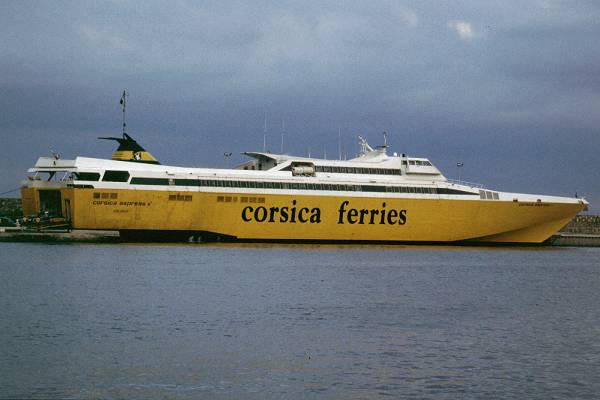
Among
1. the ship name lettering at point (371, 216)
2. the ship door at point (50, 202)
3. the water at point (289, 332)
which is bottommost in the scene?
the water at point (289, 332)

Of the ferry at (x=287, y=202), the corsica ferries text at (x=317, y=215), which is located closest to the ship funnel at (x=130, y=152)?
the ferry at (x=287, y=202)

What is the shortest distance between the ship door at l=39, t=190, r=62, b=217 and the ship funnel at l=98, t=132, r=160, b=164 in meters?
4.85

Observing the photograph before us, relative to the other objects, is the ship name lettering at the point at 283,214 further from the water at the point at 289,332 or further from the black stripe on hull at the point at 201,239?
the water at the point at 289,332

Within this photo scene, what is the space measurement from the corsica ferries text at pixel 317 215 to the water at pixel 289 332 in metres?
14.6

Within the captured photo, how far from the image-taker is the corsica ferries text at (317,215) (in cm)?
5209

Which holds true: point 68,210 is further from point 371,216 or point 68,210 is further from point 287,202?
point 371,216

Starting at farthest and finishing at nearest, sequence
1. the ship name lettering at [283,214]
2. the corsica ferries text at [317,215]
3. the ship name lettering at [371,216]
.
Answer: the ship name lettering at [371,216] < the corsica ferries text at [317,215] < the ship name lettering at [283,214]

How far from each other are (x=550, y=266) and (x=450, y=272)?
31.8ft

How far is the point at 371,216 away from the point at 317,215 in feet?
12.9

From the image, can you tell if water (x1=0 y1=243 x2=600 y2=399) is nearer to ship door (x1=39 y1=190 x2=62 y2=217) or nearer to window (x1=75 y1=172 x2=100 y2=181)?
window (x1=75 y1=172 x2=100 y2=181)

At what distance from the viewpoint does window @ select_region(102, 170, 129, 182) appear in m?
50.0

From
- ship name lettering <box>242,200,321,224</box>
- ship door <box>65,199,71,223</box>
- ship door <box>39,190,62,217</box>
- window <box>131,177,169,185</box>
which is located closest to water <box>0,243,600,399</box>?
window <box>131,177,169,185</box>

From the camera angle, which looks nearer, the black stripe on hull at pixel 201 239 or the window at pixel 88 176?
the window at pixel 88 176

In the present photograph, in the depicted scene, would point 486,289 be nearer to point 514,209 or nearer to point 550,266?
point 550,266
